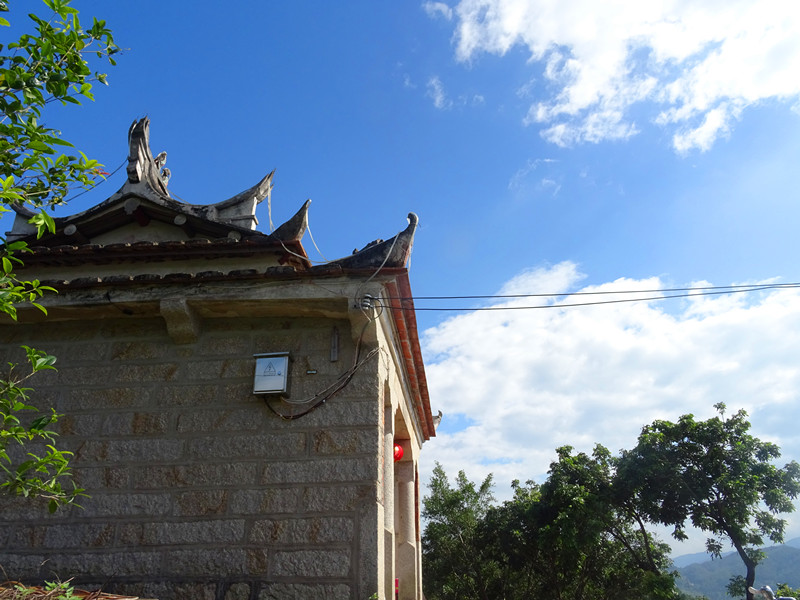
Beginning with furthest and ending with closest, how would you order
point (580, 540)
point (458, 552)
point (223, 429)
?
1. point (458, 552)
2. point (580, 540)
3. point (223, 429)

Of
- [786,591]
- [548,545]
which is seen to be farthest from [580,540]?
[786,591]

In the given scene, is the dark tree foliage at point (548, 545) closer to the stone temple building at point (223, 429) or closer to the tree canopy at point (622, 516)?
the tree canopy at point (622, 516)

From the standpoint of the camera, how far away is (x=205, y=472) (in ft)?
13.8

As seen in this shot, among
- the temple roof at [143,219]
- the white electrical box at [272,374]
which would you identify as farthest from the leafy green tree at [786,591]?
the white electrical box at [272,374]

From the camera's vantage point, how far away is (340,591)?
375 cm

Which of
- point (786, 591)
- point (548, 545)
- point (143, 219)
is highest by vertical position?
point (143, 219)

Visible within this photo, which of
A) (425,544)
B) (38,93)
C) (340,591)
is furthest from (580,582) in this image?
(38,93)

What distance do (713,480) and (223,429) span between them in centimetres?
1768

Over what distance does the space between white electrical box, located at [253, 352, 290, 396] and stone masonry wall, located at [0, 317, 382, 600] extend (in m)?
0.10

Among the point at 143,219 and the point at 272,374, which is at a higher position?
the point at 143,219

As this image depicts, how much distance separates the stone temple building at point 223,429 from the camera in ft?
12.9

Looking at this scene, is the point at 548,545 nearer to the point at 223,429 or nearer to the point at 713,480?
the point at 713,480

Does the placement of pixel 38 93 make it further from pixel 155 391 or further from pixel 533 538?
pixel 533 538

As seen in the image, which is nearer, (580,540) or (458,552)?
(580,540)
